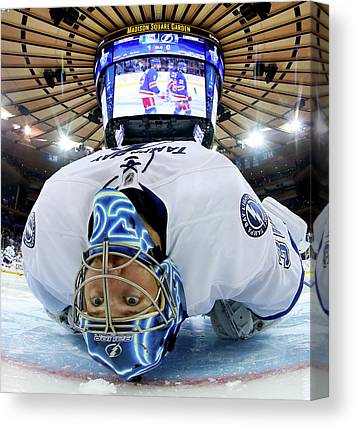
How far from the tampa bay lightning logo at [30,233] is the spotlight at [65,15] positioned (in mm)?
713

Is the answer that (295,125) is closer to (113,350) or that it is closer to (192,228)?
(192,228)

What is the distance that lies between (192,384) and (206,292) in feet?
1.32

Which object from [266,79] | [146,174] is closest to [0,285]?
[146,174]

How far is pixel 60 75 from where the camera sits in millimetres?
3488

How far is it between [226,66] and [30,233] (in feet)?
2.99

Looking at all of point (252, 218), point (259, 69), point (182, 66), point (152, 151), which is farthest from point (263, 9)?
point (252, 218)

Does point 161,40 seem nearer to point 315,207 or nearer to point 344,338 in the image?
point 315,207

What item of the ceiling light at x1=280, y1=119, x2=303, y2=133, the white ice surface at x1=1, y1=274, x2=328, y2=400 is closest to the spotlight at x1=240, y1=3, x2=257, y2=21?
the ceiling light at x1=280, y1=119, x2=303, y2=133

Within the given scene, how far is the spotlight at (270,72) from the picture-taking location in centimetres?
327

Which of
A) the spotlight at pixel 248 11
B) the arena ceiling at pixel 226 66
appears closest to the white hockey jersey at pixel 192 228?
the arena ceiling at pixel 226 66

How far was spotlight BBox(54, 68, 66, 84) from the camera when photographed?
11.4 ft

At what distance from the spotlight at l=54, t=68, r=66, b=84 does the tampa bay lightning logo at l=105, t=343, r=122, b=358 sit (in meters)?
1.02

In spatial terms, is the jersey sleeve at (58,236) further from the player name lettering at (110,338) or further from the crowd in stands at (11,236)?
the player name lettering at (110,338)

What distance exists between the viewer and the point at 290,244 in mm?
3213
